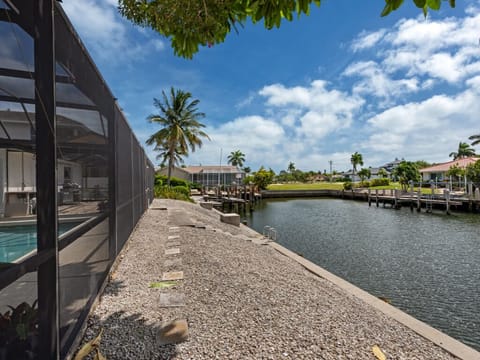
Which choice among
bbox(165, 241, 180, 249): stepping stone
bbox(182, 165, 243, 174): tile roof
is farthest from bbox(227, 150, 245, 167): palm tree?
bbox(165, 241, 180, 249): stepping stone

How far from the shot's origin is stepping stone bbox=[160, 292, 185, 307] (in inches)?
136

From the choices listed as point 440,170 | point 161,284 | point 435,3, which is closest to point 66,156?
point 161,284

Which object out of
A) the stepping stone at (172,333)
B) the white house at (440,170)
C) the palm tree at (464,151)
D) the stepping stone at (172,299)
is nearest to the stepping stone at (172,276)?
the stepping stone at (172,299)

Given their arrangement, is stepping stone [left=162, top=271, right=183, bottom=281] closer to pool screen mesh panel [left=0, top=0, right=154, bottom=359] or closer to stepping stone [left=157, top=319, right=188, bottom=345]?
pool screen mesh panel [left=0, top=0, right=154, bottom=359]

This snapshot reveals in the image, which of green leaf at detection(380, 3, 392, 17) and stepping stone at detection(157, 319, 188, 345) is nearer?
green leaf at detection(380, 3, 392, 17)

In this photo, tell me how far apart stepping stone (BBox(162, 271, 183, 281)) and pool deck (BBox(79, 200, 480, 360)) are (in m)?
0.02

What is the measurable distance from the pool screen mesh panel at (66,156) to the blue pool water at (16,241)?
1.9 inches

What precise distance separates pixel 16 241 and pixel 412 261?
12129mm

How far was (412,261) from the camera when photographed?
10.4 m

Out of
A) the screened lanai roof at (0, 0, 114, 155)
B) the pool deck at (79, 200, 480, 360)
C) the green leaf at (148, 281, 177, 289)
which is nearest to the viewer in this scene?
the screened lanai roof at (0, 0, 114, 155)

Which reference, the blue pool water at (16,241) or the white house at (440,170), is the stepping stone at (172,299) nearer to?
the blue pool water at (16,241)

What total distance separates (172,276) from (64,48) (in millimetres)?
3471

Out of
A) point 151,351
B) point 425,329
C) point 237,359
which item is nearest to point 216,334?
point 237,359

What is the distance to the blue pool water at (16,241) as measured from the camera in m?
1.46
